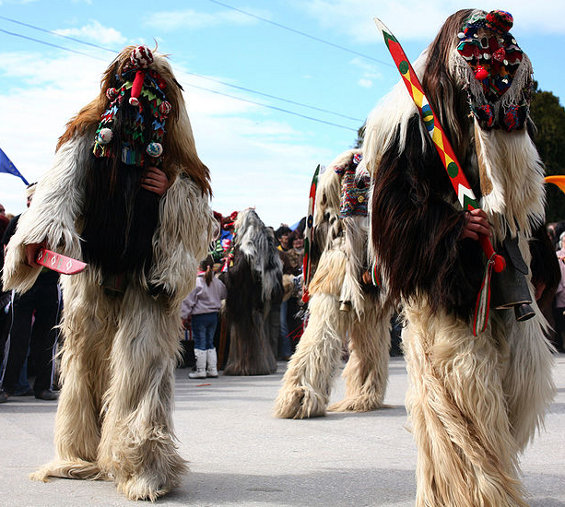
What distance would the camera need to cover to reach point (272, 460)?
190 inches

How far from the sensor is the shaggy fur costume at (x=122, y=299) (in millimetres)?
3877

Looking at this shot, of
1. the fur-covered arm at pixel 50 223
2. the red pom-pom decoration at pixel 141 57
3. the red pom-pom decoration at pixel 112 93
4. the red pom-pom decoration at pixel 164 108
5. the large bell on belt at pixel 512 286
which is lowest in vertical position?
the large bell on belt at pixel 512 286

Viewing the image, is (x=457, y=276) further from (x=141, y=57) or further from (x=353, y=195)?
(x=353, y=195)

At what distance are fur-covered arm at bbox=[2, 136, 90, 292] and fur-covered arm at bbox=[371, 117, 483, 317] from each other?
1522 millimetres

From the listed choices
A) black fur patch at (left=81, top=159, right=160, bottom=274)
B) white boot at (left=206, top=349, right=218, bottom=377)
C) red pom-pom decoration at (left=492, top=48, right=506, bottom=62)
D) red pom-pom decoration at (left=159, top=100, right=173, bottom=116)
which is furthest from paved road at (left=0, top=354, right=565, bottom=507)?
white boot at (left=206, top=349, right=218, bottom=377)

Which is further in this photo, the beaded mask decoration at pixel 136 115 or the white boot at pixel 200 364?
the white boot at pixel 200 364

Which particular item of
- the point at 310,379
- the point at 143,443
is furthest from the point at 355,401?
the point at 143,443

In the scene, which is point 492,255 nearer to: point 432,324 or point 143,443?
point 432,324

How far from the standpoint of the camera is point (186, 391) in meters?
8.89

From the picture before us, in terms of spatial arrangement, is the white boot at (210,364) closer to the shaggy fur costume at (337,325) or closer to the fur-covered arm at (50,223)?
the shaggy fur costume at (337,325)

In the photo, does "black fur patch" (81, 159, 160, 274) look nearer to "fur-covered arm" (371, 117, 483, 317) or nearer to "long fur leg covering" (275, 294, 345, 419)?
"fur-covered arm" (371, 117, 483, 317)

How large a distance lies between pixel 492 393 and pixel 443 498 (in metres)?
0.47

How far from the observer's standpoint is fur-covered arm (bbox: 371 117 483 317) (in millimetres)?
3168


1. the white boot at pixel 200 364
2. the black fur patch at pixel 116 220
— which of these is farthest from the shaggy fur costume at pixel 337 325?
the white boot at pixel 200 364
